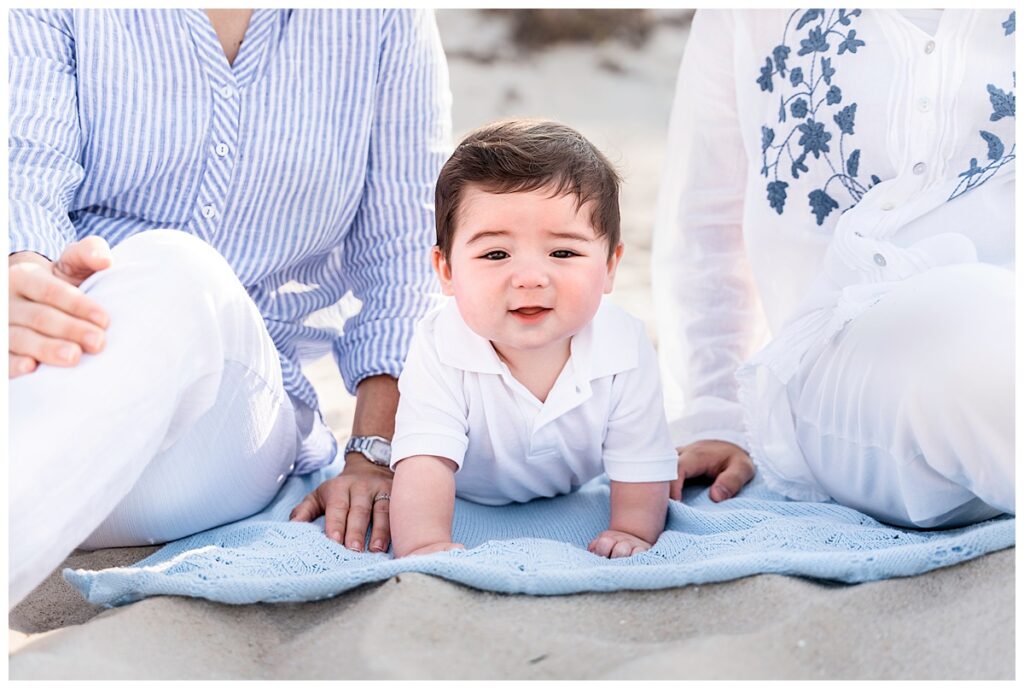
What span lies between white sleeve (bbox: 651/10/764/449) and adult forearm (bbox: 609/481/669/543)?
1.11 feet

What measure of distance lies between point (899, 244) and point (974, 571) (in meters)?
0.49

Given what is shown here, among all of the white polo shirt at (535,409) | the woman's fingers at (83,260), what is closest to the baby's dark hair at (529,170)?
the white polo shirt at (535,409)

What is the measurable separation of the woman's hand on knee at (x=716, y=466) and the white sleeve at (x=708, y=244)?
0.19ft

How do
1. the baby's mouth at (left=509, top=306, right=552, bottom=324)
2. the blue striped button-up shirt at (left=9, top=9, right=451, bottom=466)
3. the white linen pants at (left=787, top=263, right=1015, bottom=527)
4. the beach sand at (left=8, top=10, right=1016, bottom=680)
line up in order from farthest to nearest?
the blue striped button-up shirt at (left=9, top=9, right=451, bottom=466)
the baby's mouth at (left=509, top=306, right=552, bottom=324)
the white linen pants at (left=787, top=263, right=1015, bottom=527)
the beach sand at (left=8, top=10, right=1016, bottom=680)

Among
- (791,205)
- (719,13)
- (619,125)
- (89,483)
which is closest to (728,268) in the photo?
(791,205)

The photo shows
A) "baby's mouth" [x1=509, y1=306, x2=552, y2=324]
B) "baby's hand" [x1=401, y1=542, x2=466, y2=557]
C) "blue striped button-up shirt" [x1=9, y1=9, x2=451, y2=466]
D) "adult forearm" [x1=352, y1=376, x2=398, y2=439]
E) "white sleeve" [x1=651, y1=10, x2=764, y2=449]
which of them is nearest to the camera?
"baby's hand" [x1=401, y1=542, x2=466, y2=557]

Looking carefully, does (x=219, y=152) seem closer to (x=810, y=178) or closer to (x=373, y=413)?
(x=373, y=413)

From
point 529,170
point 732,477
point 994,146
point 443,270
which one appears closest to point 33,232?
point 443,270

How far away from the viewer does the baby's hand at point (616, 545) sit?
53.0 inches

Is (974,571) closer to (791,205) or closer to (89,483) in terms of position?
(791,205)

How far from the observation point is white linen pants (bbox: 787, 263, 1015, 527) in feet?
3.96

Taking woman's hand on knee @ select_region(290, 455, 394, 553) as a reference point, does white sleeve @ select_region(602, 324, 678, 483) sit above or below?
above

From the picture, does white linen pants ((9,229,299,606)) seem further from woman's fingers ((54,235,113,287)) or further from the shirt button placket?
the shirt button placket

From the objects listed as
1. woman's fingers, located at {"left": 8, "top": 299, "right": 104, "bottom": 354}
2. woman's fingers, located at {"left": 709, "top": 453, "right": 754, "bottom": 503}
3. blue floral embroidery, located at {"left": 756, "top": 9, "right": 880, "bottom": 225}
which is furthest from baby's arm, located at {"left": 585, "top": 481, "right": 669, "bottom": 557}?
woman's fingers, located at {"left": 8, "top": 299, "right": 104, "bottom": 354}
